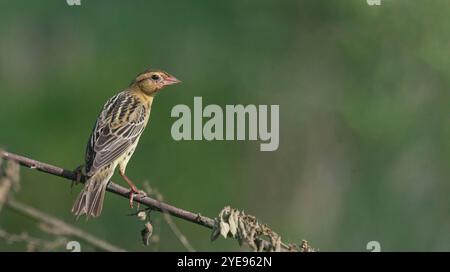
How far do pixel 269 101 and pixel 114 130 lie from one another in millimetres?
2755

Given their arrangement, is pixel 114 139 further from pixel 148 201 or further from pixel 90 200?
pixel 148 201

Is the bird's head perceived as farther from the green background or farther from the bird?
the green background

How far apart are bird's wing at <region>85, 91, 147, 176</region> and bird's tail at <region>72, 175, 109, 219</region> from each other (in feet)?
0.26

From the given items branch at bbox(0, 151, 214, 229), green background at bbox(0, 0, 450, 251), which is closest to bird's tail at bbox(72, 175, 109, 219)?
branch at bbox(0, 151, 214, 229)

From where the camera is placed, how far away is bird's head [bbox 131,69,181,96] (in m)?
6.19

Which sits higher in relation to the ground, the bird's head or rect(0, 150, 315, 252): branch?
the bird's head

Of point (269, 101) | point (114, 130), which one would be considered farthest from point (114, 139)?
point (269, 101)

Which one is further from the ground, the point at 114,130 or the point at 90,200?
the point at 114,130

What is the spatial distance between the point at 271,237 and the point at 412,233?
11.8 ft

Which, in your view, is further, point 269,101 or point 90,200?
point 269,101

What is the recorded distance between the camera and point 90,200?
495cm

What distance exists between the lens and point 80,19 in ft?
27.9

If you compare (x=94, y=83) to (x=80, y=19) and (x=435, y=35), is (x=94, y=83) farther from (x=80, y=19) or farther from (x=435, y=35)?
(x=435, y=35)

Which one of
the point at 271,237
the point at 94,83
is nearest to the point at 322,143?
the point at 94,83
